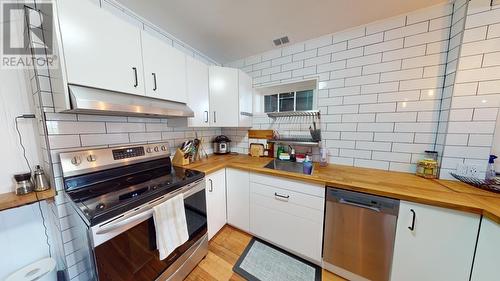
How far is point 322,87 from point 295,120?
48 centimetres

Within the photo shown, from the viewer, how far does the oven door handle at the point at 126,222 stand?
0.80 m

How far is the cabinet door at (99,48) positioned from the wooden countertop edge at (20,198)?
702mm

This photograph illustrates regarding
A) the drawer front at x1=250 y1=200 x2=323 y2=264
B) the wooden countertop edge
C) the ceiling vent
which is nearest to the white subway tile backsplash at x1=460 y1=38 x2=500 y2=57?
the ceiling vent

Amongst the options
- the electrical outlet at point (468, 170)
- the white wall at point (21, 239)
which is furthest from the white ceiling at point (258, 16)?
the white wall at point (21, 239)

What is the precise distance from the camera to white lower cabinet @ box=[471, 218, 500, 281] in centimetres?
79

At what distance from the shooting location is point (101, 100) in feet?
3.08

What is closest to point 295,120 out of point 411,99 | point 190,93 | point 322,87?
point 322,87

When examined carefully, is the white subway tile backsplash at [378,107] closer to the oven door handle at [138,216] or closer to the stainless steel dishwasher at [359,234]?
the stainless steel dishwasher at [359,234]

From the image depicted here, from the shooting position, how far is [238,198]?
1764 millimetres

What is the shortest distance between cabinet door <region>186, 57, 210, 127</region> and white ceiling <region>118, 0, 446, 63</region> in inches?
13.4

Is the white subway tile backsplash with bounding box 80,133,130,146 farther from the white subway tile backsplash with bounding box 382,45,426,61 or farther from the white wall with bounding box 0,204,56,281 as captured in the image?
the white subway tile backsplash with bounding box 382,45,426,61

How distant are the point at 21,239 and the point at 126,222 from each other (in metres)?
0.91

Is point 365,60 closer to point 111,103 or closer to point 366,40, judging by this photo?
point 366,40

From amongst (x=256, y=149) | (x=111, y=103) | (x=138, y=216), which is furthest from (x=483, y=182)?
(x=111, y=103)
